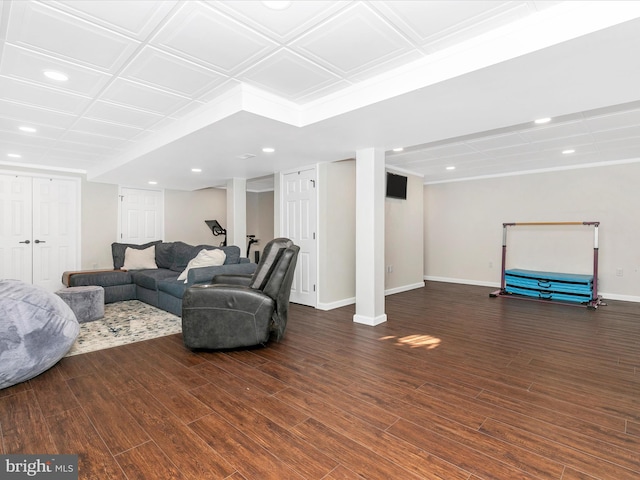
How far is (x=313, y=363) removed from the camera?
2.93 meters

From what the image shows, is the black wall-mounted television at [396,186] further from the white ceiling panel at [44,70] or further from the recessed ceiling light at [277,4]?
the white ceiling panel at [44,70]

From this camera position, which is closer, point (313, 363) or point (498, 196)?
point (313, 363)

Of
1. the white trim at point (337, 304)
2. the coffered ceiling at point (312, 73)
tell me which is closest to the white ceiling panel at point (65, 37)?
the coffered ceiling at point (312, 73)

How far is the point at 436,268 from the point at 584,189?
10.6 ft

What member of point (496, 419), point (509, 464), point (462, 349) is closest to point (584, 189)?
point (462, 349)

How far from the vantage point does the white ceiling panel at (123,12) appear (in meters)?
1.83

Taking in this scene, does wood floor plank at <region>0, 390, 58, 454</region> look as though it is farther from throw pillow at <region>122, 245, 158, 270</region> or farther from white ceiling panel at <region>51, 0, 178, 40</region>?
throw pillow at <region>122, 245, 158, 270</region>

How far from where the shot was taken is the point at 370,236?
13.8ft

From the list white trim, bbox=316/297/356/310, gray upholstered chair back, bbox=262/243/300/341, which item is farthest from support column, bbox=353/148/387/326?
gray upholstered chair back, bbox=262/243/300/341

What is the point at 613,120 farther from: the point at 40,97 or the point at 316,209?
the point at 40,97

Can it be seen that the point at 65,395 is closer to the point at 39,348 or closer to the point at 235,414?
the point at 39,348

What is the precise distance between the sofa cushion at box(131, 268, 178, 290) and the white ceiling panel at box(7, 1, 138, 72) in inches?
130

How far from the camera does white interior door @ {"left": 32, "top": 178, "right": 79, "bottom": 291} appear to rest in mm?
5969

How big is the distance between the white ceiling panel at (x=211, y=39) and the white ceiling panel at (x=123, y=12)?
74mm
